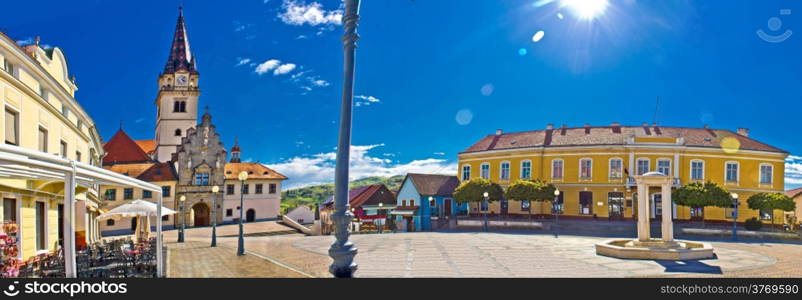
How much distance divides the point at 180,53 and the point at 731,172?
203 feet

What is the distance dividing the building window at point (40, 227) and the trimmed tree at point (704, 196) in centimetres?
3709

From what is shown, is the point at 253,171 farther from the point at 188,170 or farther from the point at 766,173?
the point at 766,173

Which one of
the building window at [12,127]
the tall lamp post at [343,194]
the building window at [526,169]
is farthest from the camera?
the building window at [526,169]

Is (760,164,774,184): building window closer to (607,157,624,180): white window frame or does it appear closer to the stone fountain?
(607,157,624,180): white window frame

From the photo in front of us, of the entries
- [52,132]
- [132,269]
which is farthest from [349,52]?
[52,132]

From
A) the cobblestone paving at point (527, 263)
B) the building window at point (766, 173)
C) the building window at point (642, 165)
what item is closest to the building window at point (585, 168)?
the building window at point (642, 165)

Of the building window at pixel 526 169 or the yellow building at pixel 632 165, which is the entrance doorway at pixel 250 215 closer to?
the yellow building at pixel 632 165

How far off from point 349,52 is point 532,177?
39.8 metres

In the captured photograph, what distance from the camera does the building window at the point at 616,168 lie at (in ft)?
138

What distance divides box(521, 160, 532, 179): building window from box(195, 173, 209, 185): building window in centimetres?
2959

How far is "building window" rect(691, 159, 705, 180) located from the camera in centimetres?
4116

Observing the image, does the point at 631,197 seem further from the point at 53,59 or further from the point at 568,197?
the point at 53,59

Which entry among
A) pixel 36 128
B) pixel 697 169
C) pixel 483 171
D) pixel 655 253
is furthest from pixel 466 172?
pixel 36 128

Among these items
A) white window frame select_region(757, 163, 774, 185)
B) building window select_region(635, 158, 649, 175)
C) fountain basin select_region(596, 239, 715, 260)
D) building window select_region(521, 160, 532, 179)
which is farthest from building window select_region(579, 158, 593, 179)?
fountain basin select_region(596, 239, 715, 260)
